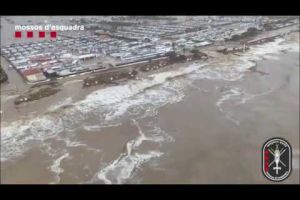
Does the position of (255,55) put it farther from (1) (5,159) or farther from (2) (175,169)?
(1) (5,159)

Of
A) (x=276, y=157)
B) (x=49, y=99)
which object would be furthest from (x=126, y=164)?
(x=49, y=99)

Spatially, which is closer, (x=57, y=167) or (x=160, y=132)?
(x=57, y=167)

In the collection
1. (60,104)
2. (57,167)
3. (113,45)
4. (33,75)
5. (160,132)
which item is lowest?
(57,167)

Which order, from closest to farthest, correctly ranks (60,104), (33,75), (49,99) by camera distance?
(60,104) < (49,99) < (33,75)

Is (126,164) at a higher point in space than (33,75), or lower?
lower

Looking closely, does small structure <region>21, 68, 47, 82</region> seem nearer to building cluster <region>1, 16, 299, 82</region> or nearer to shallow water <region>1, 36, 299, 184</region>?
building cluster <region>1, 16, 299, 82</region>

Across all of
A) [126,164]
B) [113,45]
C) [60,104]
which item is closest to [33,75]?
[60,104]

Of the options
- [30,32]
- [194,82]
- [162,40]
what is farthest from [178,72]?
[30,32]

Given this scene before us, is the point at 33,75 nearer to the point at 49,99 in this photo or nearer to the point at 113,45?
the point at 49,99

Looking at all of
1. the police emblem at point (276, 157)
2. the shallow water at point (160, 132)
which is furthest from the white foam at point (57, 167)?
the police emblem at point (276, 157)

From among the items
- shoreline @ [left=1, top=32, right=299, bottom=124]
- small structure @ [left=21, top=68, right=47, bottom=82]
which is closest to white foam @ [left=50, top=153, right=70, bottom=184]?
shoreline @ [left=1, top=32, right=299, bottom=124]

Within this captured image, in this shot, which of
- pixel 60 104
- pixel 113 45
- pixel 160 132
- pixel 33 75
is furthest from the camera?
pixel 113 45
